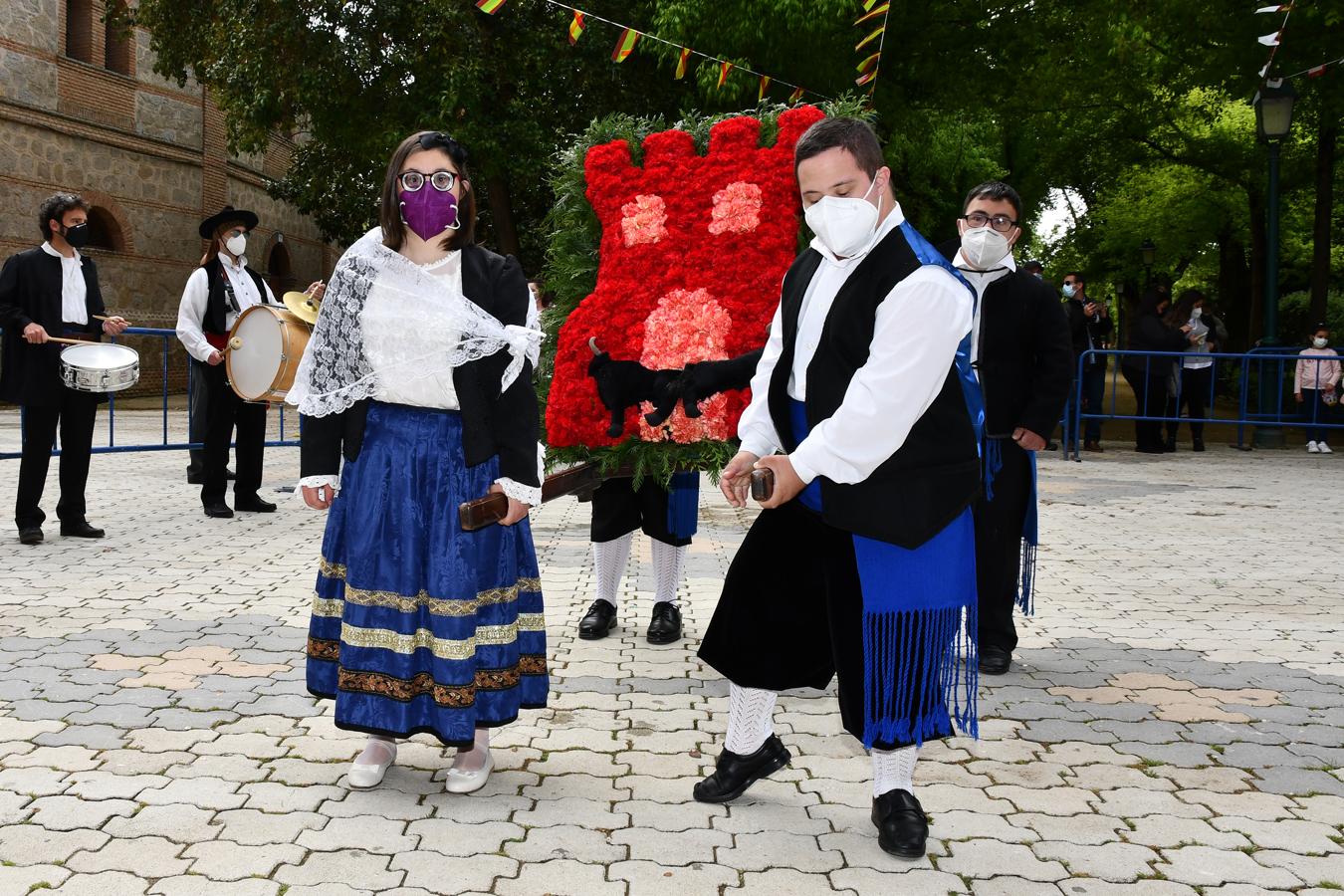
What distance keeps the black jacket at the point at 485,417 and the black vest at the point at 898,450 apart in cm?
92

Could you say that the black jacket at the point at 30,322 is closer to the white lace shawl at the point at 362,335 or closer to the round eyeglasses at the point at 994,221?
the white lace shawl at the point at 362,335

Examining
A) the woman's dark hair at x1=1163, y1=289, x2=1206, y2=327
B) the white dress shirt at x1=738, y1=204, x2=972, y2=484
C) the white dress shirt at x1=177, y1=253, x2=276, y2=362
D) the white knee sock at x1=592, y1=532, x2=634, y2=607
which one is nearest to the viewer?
the white dress shirt at x1=738, y1=204, x2=972, y2=484

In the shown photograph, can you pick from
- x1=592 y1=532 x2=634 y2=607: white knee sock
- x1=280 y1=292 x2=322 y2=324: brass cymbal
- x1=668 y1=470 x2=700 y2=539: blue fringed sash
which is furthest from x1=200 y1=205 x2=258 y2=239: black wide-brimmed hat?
x1=668 y1=470 x2=700 y2=539: blue fringed sash

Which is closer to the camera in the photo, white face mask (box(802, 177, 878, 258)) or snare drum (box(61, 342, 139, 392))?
white face mask (box(802, 177, 878, 258))

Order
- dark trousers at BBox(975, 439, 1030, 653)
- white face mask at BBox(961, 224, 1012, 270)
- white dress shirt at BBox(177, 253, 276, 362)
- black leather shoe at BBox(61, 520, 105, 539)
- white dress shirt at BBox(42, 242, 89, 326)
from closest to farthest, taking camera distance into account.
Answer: white face mask at BBox(961, 224, 1012, 270) < dark trousers at BBox(975, 439, 1030, 653) < white dress shirt at BBox(42, 242, 89, 326) < black leather shoe at BBox(61, 520, 105, 539) < white dress shirt at BBox(177, 253, 276, 362)

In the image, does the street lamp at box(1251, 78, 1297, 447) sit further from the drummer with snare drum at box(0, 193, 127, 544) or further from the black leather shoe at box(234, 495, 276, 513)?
the drummer with snare drum at box(0, 193, 127, 544)

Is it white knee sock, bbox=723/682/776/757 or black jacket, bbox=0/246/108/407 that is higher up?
black jacket, bbox=0/246/108/407

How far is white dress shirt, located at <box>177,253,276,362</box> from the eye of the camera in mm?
9438

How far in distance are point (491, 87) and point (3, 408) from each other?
1008 centimetres

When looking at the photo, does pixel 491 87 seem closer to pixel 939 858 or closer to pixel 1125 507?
pixel 1125 507

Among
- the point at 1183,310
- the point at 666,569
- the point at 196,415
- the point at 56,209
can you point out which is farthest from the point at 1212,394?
the point at 56,209

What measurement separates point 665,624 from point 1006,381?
76.6 inches

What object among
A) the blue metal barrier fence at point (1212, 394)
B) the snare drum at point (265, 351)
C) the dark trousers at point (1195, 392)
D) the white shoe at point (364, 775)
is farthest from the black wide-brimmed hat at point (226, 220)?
the dark trousers at point (1195, 392)

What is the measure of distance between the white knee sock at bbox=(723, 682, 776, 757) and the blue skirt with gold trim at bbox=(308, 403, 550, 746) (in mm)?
696
